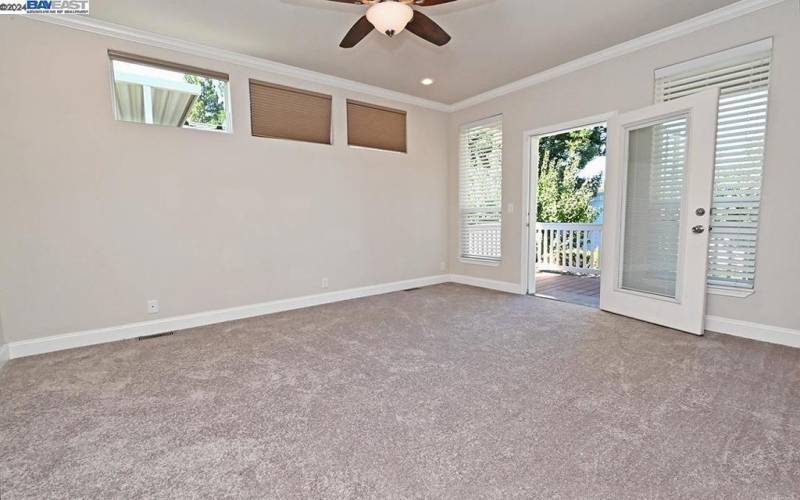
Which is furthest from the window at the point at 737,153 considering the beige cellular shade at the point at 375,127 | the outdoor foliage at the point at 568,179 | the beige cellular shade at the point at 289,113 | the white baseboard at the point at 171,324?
the outdoor foliage at the point at 568,179

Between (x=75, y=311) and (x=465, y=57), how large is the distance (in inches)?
172

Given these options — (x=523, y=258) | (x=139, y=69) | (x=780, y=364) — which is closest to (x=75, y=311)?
(x=139, y=69)

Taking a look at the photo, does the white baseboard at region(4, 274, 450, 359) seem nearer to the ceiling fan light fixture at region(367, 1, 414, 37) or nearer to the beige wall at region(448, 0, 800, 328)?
the ceiling fan light fixture at region(367, 1, 414, 37)

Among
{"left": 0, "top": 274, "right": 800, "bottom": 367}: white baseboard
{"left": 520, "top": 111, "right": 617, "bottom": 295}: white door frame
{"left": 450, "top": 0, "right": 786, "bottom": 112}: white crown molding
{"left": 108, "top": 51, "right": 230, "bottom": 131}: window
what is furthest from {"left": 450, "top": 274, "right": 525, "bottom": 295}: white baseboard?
{"left": 108, "top": 51, "right": 230, "bottom": 131}: window

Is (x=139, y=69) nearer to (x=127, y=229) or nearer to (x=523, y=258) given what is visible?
(x=127, y=229)

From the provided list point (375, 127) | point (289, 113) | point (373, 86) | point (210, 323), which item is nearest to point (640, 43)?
point (373, 86)

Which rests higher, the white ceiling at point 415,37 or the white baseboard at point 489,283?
the white ceiling at point 415,37

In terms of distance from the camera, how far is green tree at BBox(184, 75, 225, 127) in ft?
11.6

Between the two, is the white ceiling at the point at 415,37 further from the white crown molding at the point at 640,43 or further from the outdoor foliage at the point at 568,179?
the outdoor foliage at the point at 568,179

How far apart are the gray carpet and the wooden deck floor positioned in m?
1.32

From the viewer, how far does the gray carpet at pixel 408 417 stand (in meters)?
1.45

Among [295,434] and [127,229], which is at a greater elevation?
[127,229]

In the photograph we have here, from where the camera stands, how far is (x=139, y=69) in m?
3.26

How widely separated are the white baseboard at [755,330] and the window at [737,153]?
32cm
